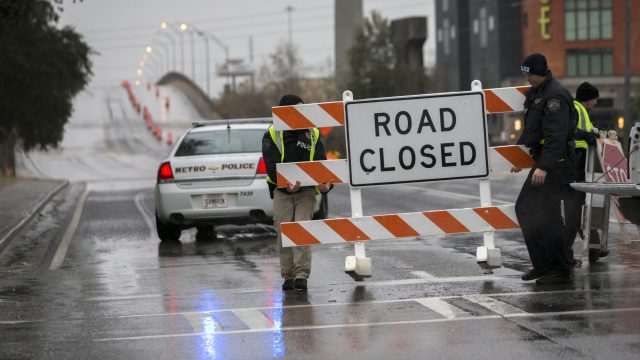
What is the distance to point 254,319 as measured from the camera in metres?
8.92

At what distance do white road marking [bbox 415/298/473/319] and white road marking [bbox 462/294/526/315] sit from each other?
0.23 metres

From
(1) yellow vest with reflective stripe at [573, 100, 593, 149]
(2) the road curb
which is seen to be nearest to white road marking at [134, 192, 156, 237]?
(2) the road curb

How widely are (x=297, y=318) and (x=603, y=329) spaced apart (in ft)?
7.39

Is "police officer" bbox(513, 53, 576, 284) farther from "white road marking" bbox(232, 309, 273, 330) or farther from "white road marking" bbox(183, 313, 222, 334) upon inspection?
"white road marking" bbox(183, 313, 222, 334)

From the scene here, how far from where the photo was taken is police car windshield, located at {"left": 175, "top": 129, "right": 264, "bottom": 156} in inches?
658

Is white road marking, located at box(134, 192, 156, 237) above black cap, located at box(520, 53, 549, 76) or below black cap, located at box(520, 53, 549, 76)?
below

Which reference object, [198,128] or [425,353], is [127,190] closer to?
[198,128]

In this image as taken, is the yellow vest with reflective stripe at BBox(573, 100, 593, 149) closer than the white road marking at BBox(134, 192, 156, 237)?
Yes

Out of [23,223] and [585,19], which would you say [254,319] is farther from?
[585,19]

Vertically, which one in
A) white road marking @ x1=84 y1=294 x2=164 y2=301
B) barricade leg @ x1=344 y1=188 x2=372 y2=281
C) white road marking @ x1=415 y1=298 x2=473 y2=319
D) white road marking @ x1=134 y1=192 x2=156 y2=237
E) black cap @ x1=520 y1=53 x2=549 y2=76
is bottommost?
white road marking @ x1=134 y1=192 x2=156 y2=237

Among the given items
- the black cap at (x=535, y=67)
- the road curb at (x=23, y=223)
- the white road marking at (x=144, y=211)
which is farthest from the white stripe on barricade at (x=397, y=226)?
the white road marking at (x=144, y=211)

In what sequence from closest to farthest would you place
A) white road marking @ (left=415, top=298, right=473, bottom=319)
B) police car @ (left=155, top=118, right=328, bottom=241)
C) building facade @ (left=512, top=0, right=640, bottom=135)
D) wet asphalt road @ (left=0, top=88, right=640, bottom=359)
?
1. wet asphalt road @ (left=0, top=88, right=640, bottom=359)
2. white road marking @ (left=415, top=298, right=473, bottom=319)
3. police car @ (left=155, top=118, right=328, bottom=241)
4. building facade @ (left=512, top=0, right=640, bottom=135)

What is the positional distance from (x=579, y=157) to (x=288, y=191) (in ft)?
9.14

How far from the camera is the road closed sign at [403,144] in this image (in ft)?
35.2
